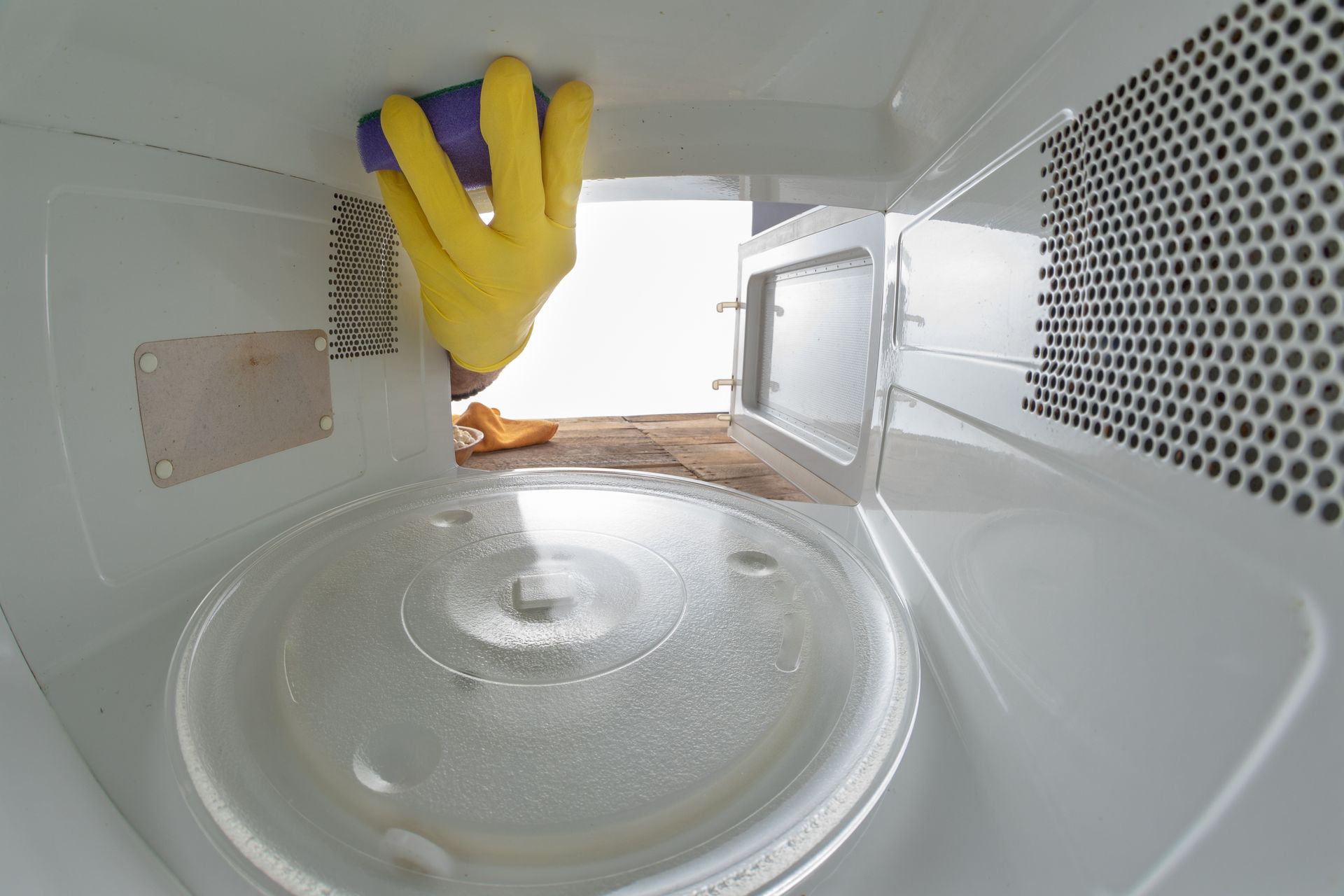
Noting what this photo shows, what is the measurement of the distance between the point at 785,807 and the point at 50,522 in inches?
19.7

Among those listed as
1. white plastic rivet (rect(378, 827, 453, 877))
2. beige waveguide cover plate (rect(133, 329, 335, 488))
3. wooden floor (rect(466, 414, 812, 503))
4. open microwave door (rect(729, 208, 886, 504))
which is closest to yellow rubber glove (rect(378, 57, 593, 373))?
beige waveguide cover plate (rect(133, 329, 335, 488))

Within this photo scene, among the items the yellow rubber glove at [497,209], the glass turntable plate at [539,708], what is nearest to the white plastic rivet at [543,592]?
the glass turntable plate at [539,708]

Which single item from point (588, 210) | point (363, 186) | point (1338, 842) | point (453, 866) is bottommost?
point (453, 866)

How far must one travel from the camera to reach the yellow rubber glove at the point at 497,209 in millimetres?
566

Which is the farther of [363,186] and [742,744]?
[363,186]

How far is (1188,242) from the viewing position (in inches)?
10.0

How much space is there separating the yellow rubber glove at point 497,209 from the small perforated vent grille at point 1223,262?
462 millimetres

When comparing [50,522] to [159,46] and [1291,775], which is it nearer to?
[159,46]

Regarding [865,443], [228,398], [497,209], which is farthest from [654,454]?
[228,398]

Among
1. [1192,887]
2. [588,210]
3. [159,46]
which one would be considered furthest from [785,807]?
[588,210]

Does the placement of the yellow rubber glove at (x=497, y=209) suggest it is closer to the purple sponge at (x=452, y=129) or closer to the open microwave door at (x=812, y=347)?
the purple sponge at (x=452, y=129)

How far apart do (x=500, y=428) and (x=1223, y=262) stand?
1.12m

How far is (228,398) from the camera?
53 cm

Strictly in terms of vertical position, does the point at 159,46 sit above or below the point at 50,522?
above
